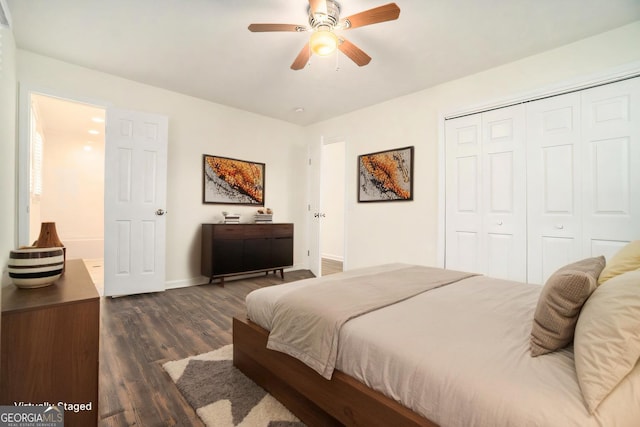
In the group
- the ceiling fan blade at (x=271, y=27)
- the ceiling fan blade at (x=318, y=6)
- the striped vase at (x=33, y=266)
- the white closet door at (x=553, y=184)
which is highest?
the ceiling fan blade at (x=318, y=6)

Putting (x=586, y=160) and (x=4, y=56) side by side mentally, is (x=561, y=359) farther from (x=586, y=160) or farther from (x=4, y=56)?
(x=4, y=56)

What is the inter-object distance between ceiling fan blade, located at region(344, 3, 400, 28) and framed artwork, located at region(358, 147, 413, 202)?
6.51 ft

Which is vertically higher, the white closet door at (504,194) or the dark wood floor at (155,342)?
the white closet door at (504,194)

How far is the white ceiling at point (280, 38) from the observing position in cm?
225

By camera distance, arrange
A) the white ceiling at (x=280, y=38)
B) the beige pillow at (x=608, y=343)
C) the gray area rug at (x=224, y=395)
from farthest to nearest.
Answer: the white ceiling at (x=280, y=38), the gray area rug at (x=224, y=395), the beige pillow at (x=608, y=343)

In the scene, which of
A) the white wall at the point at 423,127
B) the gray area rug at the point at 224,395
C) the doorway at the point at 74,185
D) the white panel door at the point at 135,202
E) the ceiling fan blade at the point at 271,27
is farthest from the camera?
the doorway at the point at 74,185

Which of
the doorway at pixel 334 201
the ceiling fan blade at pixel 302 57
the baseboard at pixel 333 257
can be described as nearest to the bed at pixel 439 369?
the ceiling fan blade at pixel 302 57

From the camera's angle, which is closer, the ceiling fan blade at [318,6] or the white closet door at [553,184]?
the ceiling fan blade at [318,6]

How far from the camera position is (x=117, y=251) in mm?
3381

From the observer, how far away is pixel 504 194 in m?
3.07

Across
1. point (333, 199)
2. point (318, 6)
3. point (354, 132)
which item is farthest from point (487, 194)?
point (333, 199)

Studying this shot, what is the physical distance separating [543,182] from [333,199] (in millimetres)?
4311

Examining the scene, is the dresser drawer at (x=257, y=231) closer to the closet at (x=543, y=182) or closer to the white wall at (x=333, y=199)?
the white wall at (x=333, y=199)

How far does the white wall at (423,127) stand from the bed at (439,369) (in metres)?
2.05
